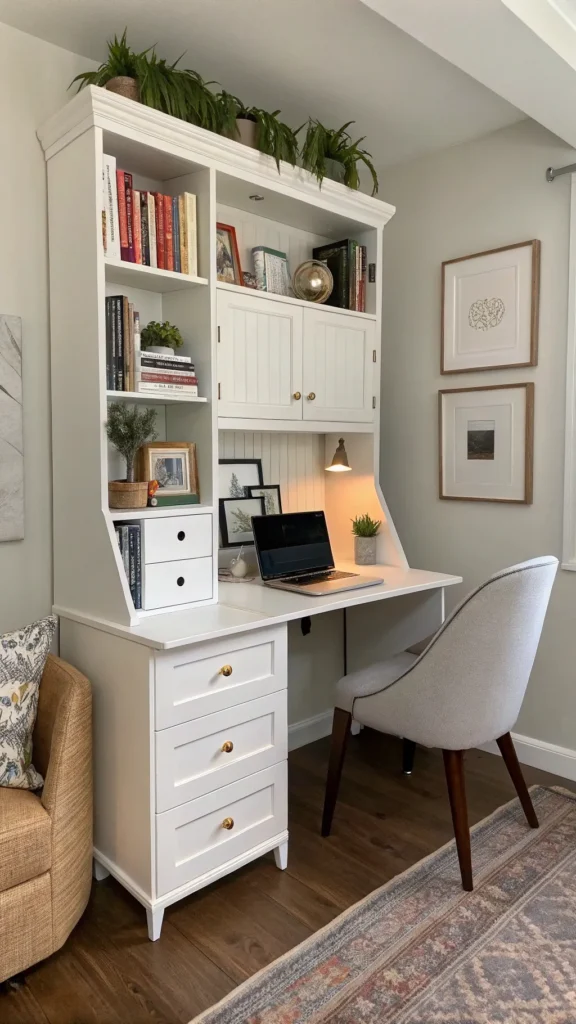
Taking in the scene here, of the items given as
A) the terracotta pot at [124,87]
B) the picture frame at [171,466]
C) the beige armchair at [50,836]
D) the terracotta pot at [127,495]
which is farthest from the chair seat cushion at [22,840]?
the terracotta pot at [124,87]

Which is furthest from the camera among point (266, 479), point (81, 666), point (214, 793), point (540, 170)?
point (266, 479)

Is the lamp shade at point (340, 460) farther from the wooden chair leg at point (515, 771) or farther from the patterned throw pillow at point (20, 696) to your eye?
the patterned throw pillow at point (20, 696)

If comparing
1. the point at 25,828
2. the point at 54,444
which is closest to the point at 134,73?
the point at 54,444

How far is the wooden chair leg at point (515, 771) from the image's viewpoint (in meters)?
2.23

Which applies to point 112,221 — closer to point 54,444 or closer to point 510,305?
point 54,444

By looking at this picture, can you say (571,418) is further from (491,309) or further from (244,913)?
(244,913)

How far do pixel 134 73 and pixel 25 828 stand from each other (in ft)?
6.72

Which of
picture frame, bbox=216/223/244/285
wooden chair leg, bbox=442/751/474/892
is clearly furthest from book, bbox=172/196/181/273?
wooden chair leg, bbox=442/751/474/892

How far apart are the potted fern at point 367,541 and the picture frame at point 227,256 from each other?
1.06 metres

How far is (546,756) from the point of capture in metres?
2.76

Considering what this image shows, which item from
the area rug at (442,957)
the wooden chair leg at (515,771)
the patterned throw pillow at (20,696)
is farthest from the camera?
the wooden chair leg at (515,771)

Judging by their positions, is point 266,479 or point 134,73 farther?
point 266,479

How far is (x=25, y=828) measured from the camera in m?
1.63

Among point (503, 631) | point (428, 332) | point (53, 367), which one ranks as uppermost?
point (428, 332)
